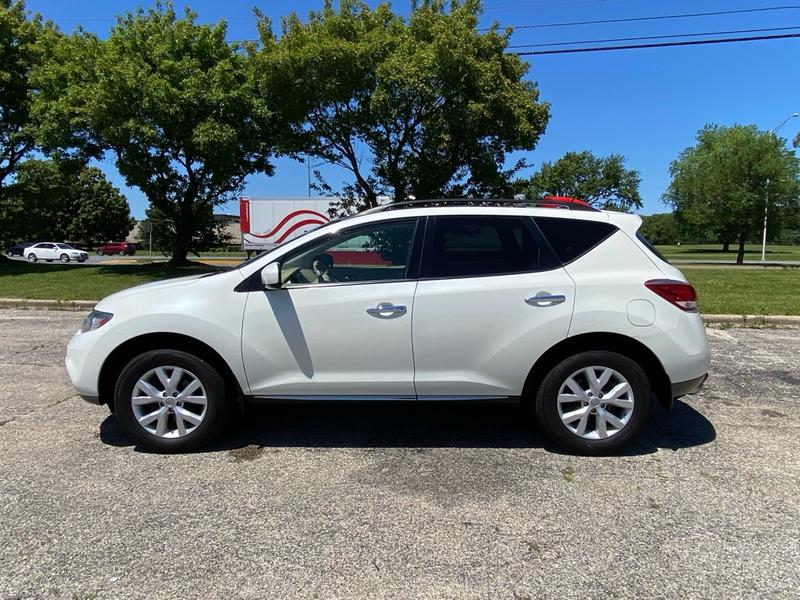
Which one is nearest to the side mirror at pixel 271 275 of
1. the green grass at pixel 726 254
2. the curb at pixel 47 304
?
the curb at pixel 47 304

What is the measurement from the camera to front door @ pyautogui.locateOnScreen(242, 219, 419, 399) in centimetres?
381

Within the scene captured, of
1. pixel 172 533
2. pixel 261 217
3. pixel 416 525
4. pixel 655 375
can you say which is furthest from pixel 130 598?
pixel 261 217

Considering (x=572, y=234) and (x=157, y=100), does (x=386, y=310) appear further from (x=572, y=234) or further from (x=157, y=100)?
(x=157, y=100)

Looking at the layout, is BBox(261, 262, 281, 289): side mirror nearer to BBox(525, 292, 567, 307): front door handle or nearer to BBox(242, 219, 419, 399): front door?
BBox(242, 219, 419, 399): front door

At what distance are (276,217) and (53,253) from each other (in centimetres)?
2878

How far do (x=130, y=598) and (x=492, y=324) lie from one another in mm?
2515

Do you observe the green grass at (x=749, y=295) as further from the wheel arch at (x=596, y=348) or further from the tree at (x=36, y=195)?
the tree at (x=36, y=195)

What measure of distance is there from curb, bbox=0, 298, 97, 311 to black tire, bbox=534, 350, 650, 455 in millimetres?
10666

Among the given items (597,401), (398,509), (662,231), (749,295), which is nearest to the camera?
(398,509)

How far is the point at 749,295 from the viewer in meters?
12.2

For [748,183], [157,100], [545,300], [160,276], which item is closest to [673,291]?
[545,300]

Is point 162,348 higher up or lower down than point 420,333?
lower down

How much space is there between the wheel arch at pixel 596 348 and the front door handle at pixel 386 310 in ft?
3.23

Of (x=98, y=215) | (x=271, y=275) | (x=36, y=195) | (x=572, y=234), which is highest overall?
(x=98, y=215)
